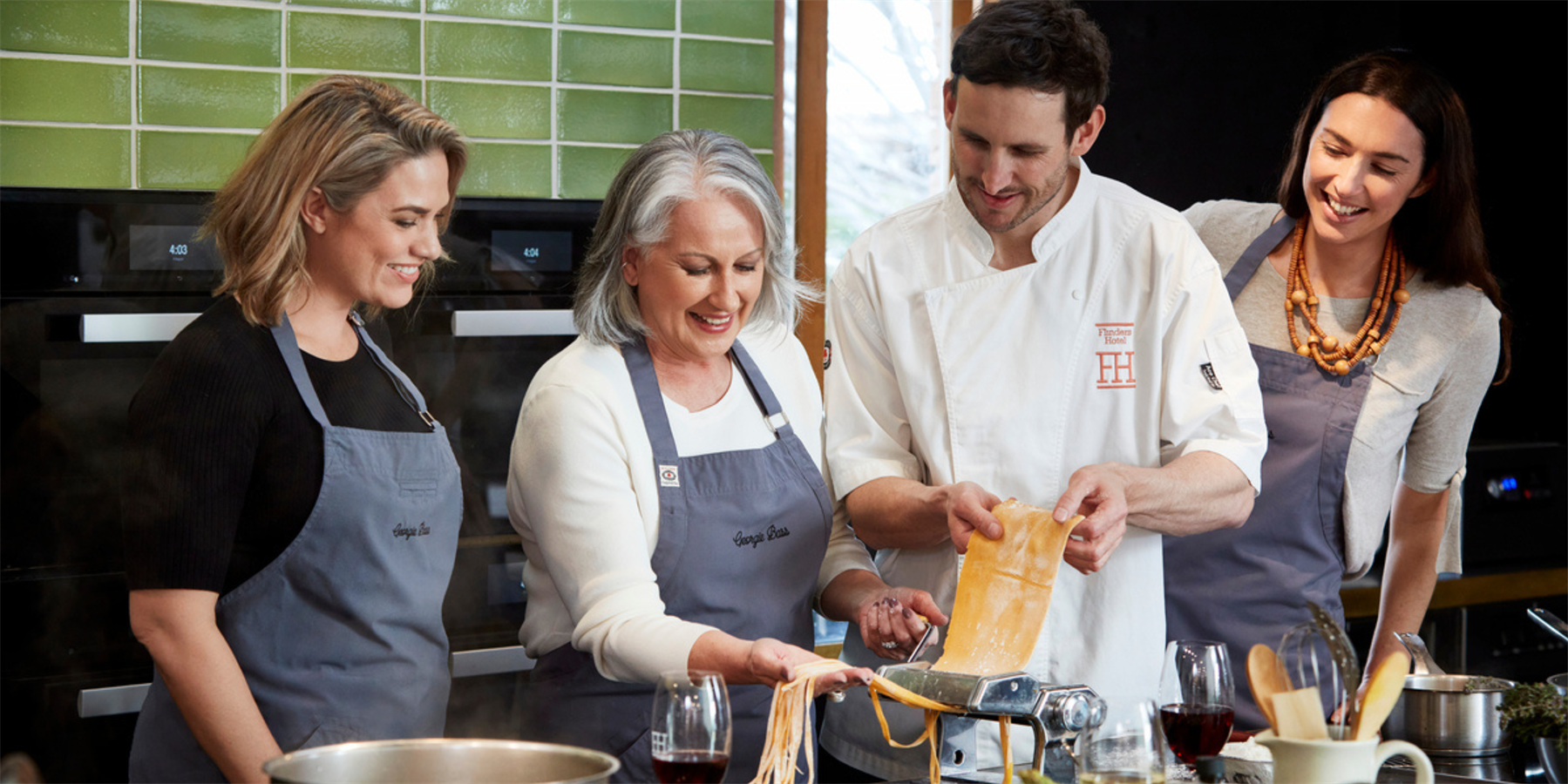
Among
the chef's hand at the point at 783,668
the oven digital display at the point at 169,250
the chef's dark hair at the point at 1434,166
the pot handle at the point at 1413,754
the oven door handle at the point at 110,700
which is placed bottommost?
the oven door handle at the point at 110,700

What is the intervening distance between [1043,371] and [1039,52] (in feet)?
1.44

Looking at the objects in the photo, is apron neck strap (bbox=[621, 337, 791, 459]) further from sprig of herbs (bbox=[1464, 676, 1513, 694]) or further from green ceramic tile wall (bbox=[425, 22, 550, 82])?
green ceramic tile wall (bbox=[425, 22, 550, 82])

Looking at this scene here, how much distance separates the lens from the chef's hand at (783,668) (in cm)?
143

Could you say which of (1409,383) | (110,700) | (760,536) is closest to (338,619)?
(760,536)

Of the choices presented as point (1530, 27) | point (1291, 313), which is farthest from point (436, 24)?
point (1530, 27)

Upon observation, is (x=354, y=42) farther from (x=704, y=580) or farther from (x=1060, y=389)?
(x=1060, y=389)

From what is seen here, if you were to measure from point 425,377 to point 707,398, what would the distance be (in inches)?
33.3

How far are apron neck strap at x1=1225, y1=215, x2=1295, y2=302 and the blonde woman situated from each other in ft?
4.33

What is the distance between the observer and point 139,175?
8.13 feet

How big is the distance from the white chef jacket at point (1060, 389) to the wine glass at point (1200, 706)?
0.45 m

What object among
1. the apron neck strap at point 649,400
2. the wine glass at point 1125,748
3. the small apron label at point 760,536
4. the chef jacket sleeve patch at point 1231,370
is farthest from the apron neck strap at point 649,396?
the wine glass at point 1125,748

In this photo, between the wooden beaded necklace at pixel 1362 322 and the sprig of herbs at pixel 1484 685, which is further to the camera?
the wooden beaded necklace at pixel 1362 322

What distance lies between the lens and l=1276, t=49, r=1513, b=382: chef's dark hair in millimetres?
2230

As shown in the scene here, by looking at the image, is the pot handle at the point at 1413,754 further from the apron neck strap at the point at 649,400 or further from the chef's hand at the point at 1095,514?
the apron neck strap at the point at 649,400
